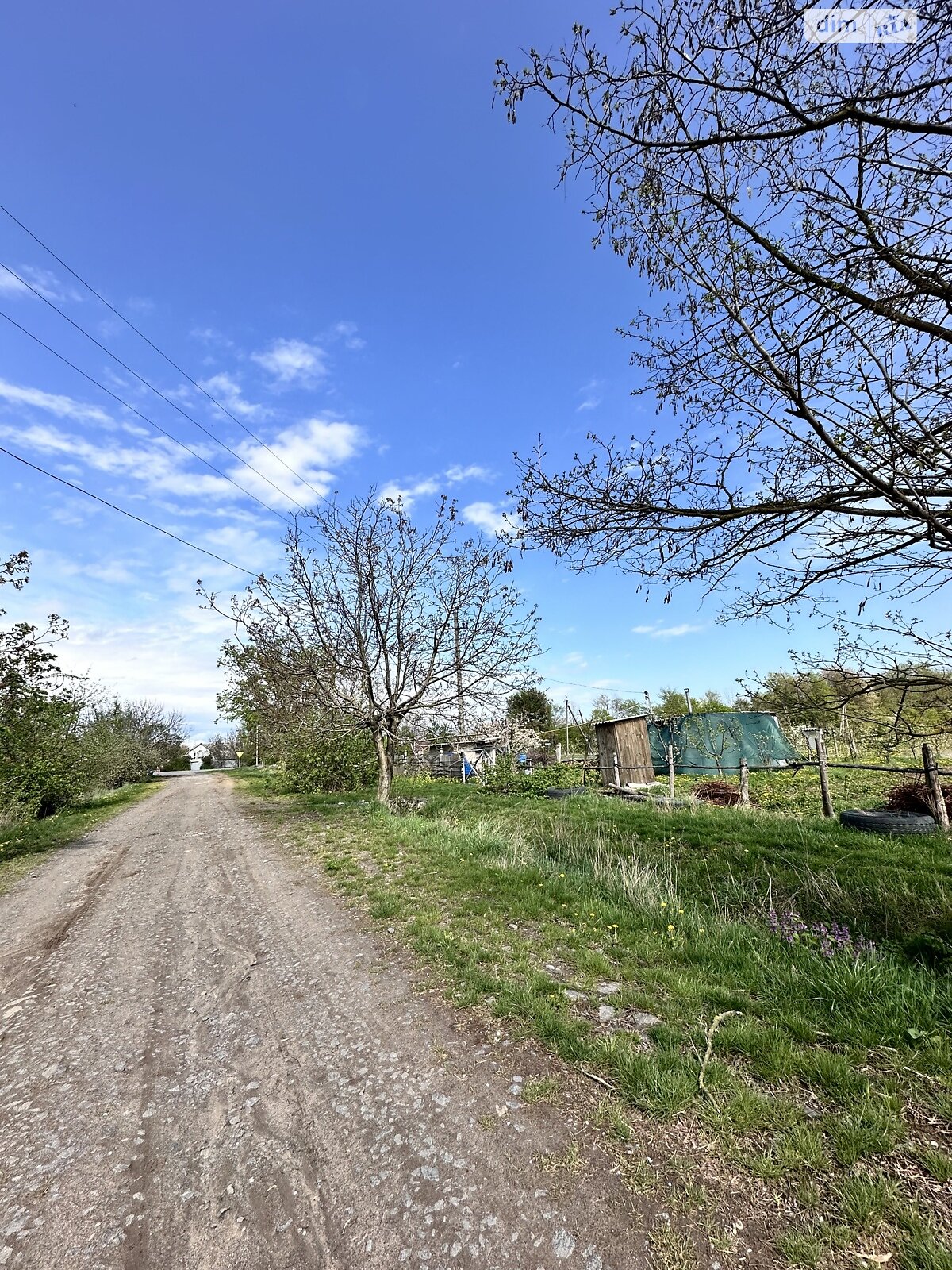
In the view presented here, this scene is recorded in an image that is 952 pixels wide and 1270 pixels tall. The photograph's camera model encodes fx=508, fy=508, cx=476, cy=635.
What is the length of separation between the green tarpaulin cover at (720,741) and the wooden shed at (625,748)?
2.74 ft

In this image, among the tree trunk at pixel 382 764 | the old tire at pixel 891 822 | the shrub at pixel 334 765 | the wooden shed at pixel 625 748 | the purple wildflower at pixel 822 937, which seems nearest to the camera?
the purple wildflower at pixel 822 937

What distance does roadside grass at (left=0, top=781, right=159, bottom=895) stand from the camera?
948 centimetres

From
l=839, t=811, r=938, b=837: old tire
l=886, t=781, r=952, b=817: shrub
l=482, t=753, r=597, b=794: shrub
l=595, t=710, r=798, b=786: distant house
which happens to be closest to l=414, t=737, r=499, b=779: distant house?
l=482, t=753, r=597, b=794: shrub

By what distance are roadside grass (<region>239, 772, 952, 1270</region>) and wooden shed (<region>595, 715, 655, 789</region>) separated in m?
11.3

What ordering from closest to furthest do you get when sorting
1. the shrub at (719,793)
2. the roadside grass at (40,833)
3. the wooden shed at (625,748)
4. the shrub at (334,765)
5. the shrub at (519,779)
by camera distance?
the roadside grass at (40,833) < the shrub at (719,793) < the shrub at (334,765) < the shrub at (519,779) < the wooden shed at (625,748)

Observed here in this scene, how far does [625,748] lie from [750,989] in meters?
16.6

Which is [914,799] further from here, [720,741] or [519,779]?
[720,741]

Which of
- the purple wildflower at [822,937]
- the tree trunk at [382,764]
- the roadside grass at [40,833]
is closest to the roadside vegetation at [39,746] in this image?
the roadside grass at [40,833]

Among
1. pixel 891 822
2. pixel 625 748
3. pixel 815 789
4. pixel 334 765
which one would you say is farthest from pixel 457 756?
pixel 891 822

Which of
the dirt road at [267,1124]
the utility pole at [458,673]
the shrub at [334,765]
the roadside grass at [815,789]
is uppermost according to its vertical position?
the utility pole at [458,673]

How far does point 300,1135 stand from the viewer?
2438mm

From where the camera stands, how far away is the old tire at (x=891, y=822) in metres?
7.96

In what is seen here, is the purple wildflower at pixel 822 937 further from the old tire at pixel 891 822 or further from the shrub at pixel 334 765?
the shrub at pixel 334 765

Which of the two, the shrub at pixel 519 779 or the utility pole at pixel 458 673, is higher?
the utility pole at pixel 458 673
